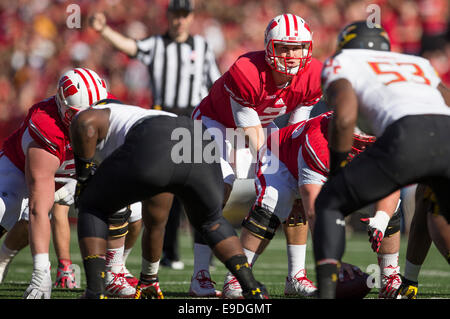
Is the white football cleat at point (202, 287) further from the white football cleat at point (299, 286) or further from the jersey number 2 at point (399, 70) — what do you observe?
the jersey number 2 at point (399, 70)

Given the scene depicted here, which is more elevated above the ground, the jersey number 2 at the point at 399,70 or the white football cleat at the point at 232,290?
the jersey number 2 at the point at 399,70

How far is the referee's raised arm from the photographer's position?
7.02m

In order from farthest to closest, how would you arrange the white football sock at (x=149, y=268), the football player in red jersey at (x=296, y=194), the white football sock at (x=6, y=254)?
the white football sock at (x=6, y=254) → the football player in red jersey at (x=296, y=194) → the white football sock at (x=149, y=268)

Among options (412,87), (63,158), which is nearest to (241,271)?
(412,87)

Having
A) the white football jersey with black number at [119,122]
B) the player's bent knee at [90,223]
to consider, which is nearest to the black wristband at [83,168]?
the white football jersey with black number at [119,122]

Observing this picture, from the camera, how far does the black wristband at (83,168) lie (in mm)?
3774

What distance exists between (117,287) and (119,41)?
2986 millimetres

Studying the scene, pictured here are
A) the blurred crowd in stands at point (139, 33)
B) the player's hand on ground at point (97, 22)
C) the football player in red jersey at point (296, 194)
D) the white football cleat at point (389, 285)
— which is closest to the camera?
the football player in red jersey at point (296, 194)

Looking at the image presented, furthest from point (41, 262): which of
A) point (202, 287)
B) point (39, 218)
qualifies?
point (202, 287)

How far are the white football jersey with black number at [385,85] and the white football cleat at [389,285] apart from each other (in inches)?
60.0

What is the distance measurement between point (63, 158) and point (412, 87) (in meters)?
2.22

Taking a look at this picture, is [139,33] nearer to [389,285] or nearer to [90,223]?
[389,285]

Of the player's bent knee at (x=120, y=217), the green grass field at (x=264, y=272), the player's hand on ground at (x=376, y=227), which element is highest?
the player's hand on ground at (x=376, y=227)

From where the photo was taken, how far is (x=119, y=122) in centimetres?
368
